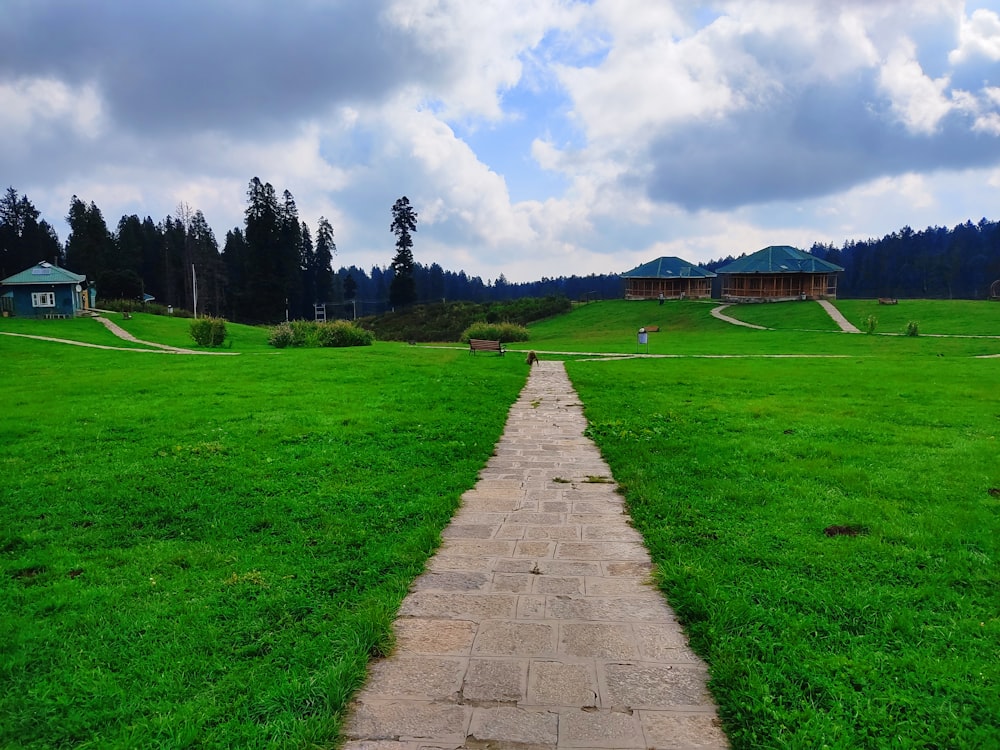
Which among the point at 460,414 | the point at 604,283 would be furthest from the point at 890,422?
the point at 604,283

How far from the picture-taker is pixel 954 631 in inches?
148

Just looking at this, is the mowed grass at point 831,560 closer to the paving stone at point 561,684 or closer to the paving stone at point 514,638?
the paving stone at point 561,684

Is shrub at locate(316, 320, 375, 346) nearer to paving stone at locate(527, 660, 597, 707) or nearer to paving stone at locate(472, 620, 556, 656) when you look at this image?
paving stone at locate(472, 620, 556, 656)

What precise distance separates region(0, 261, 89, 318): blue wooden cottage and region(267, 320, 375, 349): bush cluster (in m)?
23.0

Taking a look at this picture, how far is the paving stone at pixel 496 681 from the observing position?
3.17 metres

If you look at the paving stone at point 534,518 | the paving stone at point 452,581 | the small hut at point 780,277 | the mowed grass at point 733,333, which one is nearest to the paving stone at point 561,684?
the paving stone at point 452,581

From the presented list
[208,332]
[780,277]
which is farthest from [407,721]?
[780,277]

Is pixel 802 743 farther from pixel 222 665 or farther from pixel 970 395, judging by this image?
Result: pixel 970 395

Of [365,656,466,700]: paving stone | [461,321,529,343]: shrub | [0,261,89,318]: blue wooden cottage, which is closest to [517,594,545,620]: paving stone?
[365,656,466,700]: paving stone

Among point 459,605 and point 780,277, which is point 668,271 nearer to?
point 780,277

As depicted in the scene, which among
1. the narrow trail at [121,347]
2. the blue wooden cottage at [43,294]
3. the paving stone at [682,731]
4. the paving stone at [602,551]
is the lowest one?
the paving stone at [682,731]

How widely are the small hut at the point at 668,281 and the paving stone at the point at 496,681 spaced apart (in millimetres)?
64000

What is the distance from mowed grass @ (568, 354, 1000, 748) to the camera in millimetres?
3096

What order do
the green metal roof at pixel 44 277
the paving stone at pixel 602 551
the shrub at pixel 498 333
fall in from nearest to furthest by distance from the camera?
the paving stone at pixel 602 551
the shrub at pixel 498 333
the green metal roof at pixel 44 277
